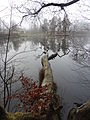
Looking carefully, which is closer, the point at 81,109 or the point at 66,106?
the point at 81,109

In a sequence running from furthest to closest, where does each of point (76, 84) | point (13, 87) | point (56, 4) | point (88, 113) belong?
point (76, 84) → point (13, 87) → point (56, 4) → point (88, 113)

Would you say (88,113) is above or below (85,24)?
below

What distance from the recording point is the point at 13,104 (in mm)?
7980

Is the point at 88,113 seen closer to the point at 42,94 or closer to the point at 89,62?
the point at 42,94

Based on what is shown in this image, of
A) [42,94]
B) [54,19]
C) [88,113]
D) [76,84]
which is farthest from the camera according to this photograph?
[76,84]

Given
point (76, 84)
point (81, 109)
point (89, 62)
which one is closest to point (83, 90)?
point (76, 84)

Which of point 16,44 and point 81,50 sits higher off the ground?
point 81,50

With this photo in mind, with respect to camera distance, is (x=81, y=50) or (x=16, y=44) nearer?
(x=81, y=50)

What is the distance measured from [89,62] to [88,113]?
9283mm

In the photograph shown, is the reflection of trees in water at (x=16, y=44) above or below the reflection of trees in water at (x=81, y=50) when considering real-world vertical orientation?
below

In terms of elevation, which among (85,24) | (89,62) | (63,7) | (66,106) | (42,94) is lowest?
(66,106)

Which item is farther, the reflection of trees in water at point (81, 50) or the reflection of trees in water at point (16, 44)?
the reflection of trees in water at point (16, 44)

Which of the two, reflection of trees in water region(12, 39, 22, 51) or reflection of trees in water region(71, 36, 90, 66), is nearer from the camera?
reflection of trees in water region(71, 36, 90, 66)

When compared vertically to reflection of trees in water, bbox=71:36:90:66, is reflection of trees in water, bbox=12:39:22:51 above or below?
below
